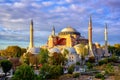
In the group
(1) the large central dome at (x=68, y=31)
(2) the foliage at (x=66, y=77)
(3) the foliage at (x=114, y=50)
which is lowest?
(2) the foliage at (x=66, y=77)

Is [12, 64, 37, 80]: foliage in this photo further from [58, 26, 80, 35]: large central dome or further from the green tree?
[58, 26, 80, 35]: large central dome

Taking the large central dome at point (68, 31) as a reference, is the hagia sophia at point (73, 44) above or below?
below

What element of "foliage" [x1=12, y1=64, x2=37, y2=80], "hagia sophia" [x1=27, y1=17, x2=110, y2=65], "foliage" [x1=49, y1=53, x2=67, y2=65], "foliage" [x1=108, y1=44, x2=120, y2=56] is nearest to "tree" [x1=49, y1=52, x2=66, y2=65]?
"foliage" [x1=49, y1=53, x2=67, y2=65]

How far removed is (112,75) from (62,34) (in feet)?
129

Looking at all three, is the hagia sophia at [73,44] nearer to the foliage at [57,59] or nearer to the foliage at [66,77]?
the foliage at [57,59]

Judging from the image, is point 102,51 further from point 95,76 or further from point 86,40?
point 95,76

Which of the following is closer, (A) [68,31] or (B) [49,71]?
(B) [49,71]

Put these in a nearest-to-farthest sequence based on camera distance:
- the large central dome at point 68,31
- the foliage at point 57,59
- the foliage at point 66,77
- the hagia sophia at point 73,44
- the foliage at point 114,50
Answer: the foliage at point 66,77
the foliage at point 57,59
the hagia sophia at point 73,44
the large central dome at point 68,31
the foliage at point 114,50

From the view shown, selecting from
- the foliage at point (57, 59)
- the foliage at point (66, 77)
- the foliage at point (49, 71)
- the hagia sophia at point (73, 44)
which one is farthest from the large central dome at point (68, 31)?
the foliage at point (49, 71)

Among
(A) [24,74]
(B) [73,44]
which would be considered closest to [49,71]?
(A) [24,74]

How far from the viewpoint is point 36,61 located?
4500cm

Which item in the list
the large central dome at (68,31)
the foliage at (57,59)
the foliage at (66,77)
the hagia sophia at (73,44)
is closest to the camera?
the foliage at (66,77)

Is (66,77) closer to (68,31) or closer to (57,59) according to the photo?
(57,59)

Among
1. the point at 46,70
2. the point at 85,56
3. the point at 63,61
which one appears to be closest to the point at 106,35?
the point at 85,56
